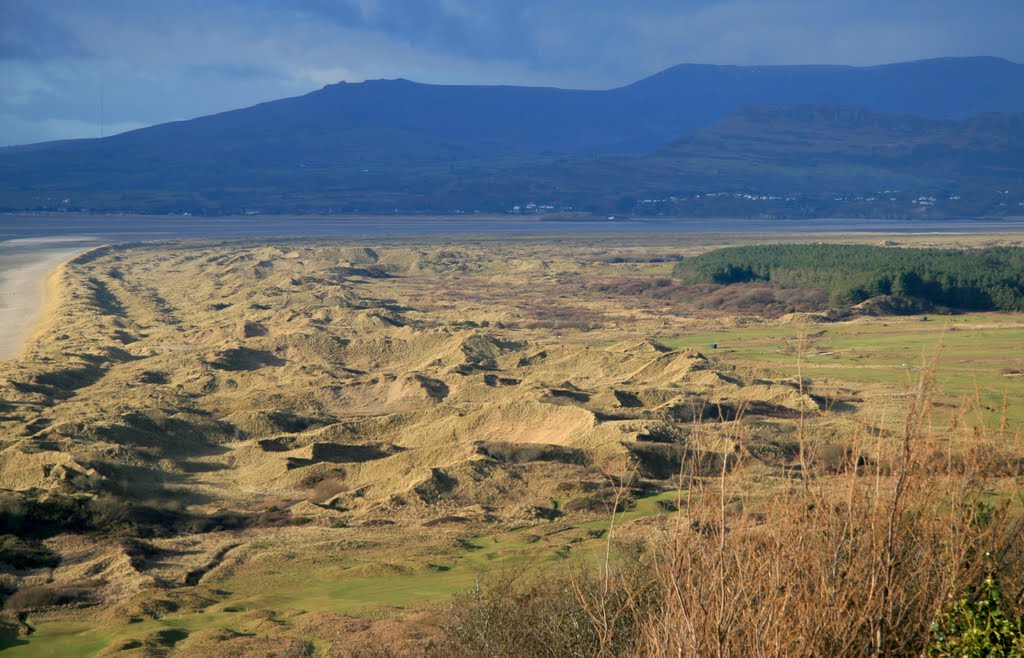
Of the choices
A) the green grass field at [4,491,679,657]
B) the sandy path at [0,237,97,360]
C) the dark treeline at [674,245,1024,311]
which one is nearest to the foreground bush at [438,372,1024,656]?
the green grass field at [4,491,679,657]

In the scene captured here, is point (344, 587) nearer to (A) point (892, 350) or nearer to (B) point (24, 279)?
A: (A) point (892, 350)

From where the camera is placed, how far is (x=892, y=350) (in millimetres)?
47562

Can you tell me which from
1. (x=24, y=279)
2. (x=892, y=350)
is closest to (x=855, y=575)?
(x=892, y=350)

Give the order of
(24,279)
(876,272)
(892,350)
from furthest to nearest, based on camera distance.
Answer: (24,279) < (876,272) < (892,350)

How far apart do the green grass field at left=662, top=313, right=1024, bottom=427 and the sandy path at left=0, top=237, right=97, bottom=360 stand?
105ft

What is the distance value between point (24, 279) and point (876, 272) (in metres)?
58.4

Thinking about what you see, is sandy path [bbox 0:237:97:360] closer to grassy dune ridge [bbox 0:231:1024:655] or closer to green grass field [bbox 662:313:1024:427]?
grassy dune ridge [bbox 0:231:1024:655]

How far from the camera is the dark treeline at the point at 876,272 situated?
2569 inches

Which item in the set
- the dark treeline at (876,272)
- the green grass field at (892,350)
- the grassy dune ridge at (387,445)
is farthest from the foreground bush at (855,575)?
the dark treeline at (876,272)

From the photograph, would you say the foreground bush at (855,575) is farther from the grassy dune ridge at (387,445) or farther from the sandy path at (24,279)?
the sandy path at (24,279)

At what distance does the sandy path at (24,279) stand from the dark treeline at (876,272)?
1736 inches

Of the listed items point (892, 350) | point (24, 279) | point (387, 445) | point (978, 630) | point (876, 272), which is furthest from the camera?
point (24, 279)

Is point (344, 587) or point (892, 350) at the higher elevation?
point (344, 587)

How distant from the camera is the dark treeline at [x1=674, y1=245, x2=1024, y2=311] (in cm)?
6525
